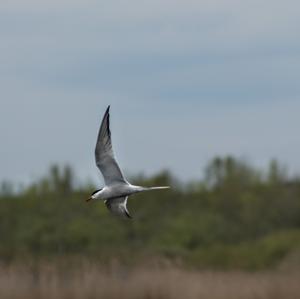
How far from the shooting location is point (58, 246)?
28.0m

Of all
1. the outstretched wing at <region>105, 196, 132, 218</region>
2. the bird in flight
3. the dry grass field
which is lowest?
the dry grass field

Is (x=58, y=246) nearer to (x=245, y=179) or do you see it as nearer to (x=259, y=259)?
(x=259, y=259)

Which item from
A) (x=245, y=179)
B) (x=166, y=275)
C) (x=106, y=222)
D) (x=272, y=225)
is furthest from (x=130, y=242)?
(x=166, y=275)

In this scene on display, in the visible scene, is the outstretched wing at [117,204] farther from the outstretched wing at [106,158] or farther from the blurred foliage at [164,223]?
the blurred foliage at [164,223]

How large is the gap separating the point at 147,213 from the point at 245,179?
702 cm

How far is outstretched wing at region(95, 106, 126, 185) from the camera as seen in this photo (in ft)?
37.9

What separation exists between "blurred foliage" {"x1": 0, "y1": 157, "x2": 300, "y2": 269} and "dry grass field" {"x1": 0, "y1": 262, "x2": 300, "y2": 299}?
23.5ft

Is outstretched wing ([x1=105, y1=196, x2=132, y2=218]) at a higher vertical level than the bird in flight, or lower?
lower

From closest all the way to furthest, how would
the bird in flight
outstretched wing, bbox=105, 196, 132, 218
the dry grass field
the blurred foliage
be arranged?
the bird in flight
outstretched wing, bbox=105, 196, 132, 218
the dry grass field
the blurred foliage

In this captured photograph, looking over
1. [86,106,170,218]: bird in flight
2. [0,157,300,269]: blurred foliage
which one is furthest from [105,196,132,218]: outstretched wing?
[0,157,300,269]: blurred foliage

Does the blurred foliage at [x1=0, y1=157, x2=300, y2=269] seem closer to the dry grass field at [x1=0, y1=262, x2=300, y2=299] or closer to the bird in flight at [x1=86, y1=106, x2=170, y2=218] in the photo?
the dry grass field at [x1=0, y1=262, x2=300, y2=299]

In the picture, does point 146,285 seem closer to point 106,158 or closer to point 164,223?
point 106,158

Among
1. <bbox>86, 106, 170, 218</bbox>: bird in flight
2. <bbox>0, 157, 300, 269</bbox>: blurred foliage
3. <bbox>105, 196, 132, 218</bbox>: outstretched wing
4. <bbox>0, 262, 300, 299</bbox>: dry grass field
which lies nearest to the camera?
A: <bbox>86, 106, 170, 218</bbox>: bird in flight

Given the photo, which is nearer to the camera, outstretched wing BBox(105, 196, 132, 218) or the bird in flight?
the bird in flight
